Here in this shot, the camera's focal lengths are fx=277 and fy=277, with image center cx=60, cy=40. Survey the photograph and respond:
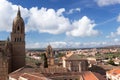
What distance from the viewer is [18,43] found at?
237ft

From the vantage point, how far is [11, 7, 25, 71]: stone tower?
71875 millimetres

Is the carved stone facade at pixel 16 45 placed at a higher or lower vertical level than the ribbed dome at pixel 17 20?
lower

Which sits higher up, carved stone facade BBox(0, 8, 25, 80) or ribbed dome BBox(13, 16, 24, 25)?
ribbed dome BBox(13, 16, 24, 25)

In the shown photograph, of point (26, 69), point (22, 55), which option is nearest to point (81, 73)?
point (26, 69)

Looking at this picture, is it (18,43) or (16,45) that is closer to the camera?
(18,43)

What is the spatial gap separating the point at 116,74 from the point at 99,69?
47.0 feet

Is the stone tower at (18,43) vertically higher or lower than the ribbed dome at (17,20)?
lower

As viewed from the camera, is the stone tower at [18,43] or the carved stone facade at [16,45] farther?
the stone tower at [18,43]

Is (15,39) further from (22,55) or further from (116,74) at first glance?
(116,74)

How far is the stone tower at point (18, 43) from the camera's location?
7188 centimetres

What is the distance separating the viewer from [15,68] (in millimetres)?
72312

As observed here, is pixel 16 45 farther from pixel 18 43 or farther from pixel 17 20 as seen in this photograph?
pixel 17 20

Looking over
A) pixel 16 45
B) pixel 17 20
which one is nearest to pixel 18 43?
pixel 16 45

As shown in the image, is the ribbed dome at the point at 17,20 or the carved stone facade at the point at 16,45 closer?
the carved stone facade at the point at 16,45
